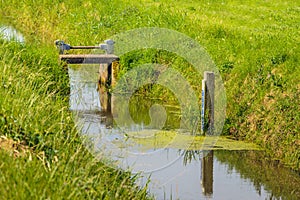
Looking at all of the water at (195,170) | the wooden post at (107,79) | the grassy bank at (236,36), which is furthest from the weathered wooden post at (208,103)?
the wooden post at (107,79)

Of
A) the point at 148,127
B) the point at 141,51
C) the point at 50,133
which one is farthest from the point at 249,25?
the point at 50,133

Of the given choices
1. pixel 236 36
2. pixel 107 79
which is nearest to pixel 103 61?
pixel 107 79

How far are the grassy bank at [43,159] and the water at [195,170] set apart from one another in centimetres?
112

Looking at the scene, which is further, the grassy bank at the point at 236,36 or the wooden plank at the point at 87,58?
the wooden plank at the point at 87,58

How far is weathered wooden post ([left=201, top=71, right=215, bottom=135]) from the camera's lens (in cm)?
1478

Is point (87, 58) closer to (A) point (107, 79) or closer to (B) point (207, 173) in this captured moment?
(A) point (107, 79)

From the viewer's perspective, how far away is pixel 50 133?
9.39 m

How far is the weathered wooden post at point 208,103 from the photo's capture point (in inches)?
582

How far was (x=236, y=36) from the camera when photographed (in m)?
18.8

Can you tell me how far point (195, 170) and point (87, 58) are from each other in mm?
5714

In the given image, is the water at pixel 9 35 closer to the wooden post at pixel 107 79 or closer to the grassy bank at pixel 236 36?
the grassy bank at pixel 236 36

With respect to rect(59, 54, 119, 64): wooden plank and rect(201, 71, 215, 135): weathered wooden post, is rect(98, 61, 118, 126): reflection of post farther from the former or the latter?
rect(201, 71, 215, 135): weathered wooden post

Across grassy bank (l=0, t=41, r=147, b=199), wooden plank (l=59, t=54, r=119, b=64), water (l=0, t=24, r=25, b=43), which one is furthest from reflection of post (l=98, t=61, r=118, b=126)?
grassy bank (l=0, t=41, r=147, b=199)

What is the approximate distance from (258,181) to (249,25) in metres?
9.77
